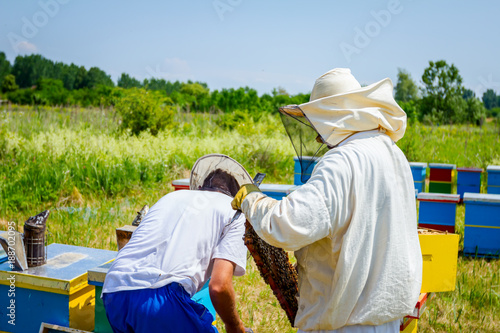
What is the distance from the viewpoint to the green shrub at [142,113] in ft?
34.2

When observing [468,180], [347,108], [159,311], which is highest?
[347,108]

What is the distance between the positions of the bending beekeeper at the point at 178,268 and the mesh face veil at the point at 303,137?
489mm

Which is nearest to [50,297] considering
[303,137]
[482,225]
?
[303,137]

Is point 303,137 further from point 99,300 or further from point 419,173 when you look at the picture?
point 419,173

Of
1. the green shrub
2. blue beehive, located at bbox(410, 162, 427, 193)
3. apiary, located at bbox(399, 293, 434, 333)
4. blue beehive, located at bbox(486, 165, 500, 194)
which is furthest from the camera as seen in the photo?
the green shrub

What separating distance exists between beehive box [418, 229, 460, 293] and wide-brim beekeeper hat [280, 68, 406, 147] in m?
1.14

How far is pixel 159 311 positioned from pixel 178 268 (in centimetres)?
20

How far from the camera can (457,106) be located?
26375 millimetres

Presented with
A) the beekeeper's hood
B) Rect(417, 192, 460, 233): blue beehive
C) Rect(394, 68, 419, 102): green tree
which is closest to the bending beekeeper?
the beekeeper's hood

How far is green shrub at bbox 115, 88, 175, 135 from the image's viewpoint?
1041cm

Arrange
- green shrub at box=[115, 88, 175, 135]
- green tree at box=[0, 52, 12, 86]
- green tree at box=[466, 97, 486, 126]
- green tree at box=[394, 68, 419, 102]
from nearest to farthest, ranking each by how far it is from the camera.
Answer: green shrub at box=[115, 88, 175, 135] < green tree at box=[466, 97, 486, 126] < green tree at box=[0, 52, 12, 86] < green tree at box=[394, 68, 419, 102]

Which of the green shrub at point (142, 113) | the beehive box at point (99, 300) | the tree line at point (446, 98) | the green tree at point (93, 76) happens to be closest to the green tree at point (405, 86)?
the tree line at point (446, 98)

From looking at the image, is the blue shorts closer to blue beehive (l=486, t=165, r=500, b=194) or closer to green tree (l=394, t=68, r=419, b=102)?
blue beehive (l=486, t=165, r=500, b=194)

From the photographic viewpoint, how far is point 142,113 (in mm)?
10430
